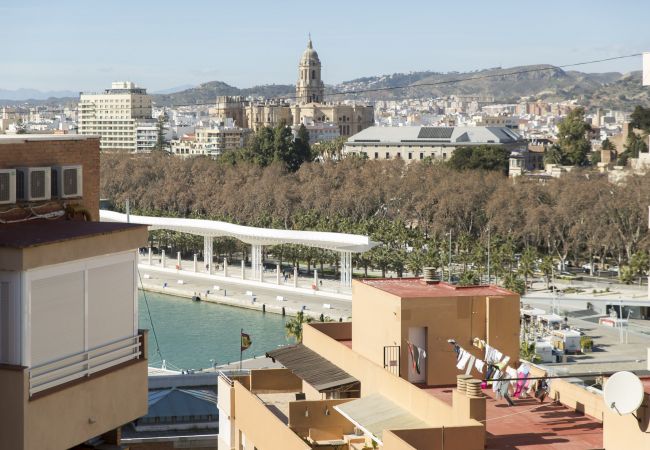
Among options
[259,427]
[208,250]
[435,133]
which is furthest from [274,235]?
[435,133]

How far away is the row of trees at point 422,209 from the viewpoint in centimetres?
4838

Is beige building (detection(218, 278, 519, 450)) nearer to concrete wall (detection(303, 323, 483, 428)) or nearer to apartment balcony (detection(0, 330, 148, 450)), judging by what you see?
concrete wall (detection(303, 323, 483, 428))

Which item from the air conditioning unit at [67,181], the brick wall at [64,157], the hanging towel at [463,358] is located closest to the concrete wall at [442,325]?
the hanging towel at [463,358]

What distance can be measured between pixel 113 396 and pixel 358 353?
5.90 metres

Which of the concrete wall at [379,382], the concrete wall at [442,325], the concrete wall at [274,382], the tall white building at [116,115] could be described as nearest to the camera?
the concrete wall at [379,382]

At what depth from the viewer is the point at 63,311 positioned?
6.30 meters

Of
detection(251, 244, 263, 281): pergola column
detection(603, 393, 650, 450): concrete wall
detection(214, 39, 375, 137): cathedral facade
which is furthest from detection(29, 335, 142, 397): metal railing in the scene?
detection(214, 39, 375, 137): cathedral facade

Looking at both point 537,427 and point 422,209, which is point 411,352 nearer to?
point 537,427

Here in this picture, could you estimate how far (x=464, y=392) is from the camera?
964cm

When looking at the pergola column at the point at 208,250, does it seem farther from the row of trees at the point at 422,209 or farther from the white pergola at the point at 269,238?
the row of trees at the point at 422,209

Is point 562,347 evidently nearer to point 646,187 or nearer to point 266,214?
point 646,187

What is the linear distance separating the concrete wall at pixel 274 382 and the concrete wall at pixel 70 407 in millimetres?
7150

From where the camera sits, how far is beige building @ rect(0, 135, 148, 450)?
19.8 feet

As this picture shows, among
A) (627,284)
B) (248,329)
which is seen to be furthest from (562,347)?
(627,284)
